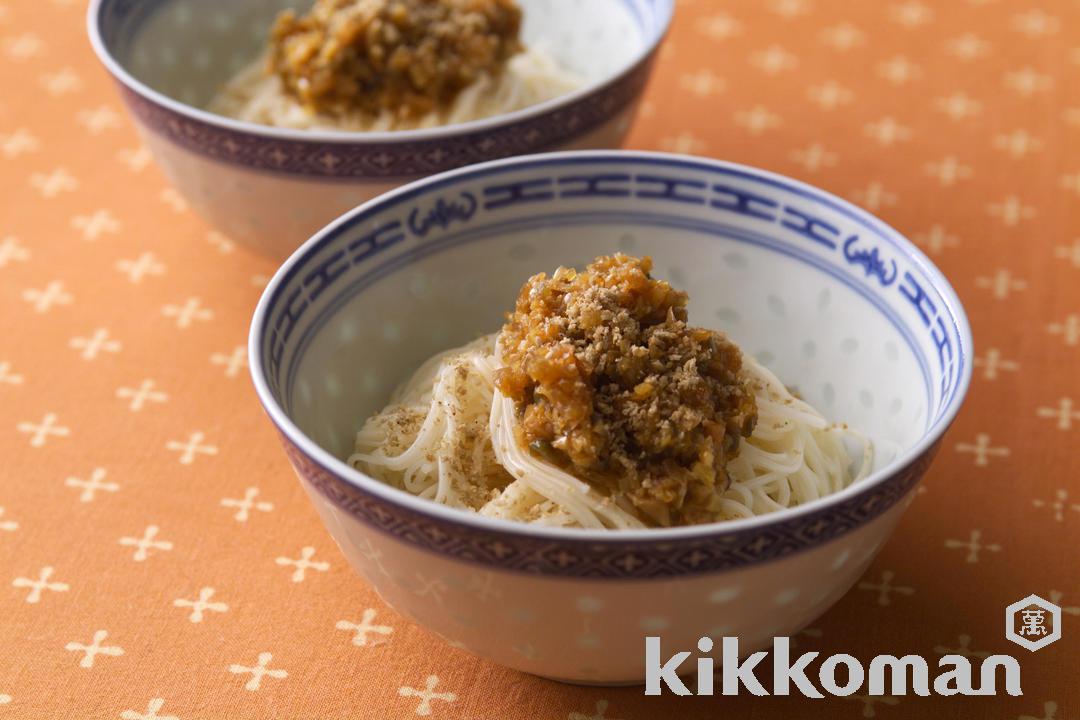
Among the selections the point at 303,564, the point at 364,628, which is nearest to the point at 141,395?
the point at 303,564

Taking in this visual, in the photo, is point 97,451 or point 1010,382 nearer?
point 97,451

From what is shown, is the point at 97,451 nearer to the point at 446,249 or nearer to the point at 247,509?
the point at 247,509

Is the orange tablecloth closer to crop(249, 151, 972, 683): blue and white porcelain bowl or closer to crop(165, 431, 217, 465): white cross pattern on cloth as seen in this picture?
crop(165, 431, 217, 465): white cross pattern on cloth

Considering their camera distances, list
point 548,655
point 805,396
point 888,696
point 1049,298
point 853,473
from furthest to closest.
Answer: point 1049,298 < point 805,396 < point 853,473 < point 888,696 < point 548,655

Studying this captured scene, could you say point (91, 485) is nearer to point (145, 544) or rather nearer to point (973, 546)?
point (145, 544)

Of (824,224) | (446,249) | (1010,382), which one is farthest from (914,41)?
(446,249)

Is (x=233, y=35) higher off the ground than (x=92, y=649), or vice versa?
(x=233, y=35)

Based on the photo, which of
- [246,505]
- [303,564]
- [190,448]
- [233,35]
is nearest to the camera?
[303,564]
